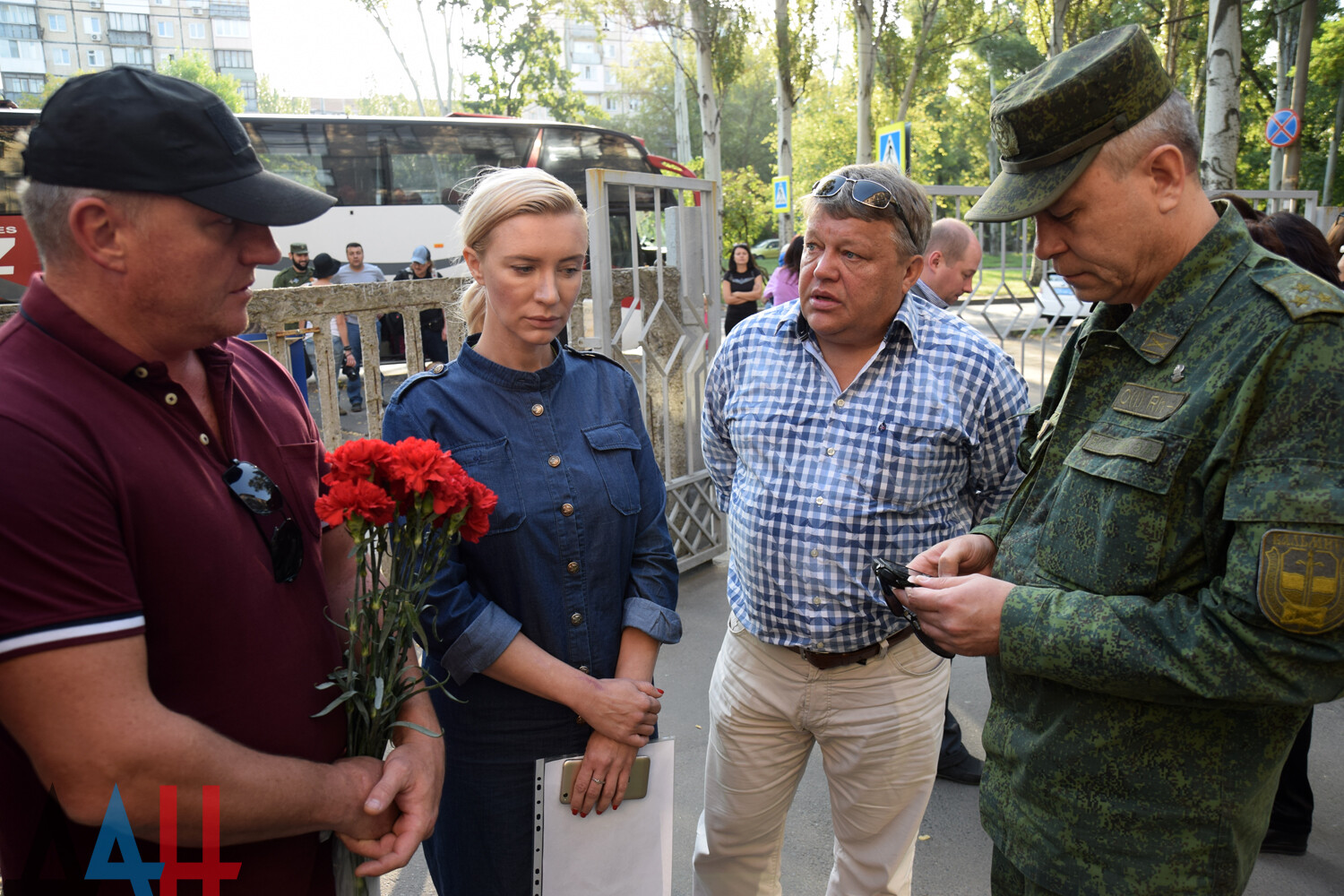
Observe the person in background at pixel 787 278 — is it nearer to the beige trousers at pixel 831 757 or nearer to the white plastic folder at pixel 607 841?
the beige trousers at pixel 831 757

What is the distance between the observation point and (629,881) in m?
1.81

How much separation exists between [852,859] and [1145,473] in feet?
4.85

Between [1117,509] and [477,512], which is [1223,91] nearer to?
[1117,509]

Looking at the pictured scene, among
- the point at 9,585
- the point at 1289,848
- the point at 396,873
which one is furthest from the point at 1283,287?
the point at 396,873

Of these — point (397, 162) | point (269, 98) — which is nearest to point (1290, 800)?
point (397, 162)

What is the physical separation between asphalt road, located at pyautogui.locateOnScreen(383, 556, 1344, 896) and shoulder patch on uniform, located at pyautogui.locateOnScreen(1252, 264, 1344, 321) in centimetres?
222

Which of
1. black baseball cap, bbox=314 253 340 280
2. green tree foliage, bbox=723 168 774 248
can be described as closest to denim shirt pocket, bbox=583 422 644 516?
black baseball cap, bbox=314 253 340 280

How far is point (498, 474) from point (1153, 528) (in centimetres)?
122

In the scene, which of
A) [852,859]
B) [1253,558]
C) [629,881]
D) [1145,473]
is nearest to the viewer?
A: [1253,558]

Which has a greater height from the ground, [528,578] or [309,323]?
[309,323]

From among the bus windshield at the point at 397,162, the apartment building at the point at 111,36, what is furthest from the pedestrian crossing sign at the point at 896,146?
the apartment building at the point at 111,36

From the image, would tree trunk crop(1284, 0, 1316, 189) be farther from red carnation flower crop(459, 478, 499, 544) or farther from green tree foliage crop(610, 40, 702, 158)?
green tree foliage crop(610, 40, 702, 158)

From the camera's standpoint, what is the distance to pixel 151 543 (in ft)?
3.76

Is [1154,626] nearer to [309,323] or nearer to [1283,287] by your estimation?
[1283,287]
